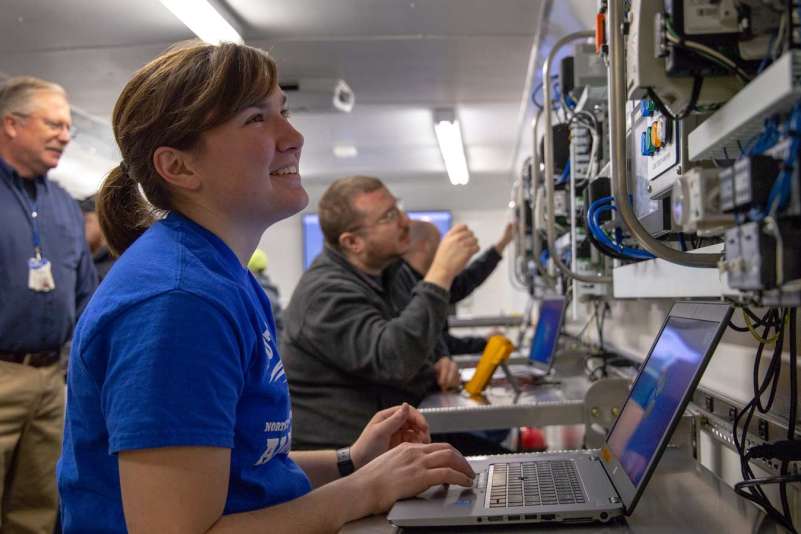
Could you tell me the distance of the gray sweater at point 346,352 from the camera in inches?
78.9

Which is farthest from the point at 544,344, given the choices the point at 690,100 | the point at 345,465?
the point at 690,100

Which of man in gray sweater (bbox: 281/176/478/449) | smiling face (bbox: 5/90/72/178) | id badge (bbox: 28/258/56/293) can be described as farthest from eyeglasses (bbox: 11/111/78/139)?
man in gray sweater (bbox: 281/176/478/449)

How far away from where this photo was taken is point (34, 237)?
2.63 m

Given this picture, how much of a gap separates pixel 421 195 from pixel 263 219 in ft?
26.9

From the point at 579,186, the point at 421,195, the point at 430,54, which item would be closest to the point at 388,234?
the point at 579,186

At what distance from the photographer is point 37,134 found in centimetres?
265

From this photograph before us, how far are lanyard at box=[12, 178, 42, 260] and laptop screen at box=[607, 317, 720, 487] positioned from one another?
2.12m

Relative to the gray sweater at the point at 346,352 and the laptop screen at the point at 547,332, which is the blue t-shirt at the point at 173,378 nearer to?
the gray sweater at the point at 346,352

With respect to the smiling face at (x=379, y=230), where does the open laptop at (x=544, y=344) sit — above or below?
below

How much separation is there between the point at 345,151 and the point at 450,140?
5.03 feet

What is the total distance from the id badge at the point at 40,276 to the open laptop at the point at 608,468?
187 cm

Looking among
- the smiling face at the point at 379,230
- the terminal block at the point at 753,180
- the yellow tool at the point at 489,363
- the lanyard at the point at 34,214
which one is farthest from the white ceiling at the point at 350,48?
the terminal block at the point at 753,180

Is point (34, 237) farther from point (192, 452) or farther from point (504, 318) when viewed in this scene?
point (504, 318)

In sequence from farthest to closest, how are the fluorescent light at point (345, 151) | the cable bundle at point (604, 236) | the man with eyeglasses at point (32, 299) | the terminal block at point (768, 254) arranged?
the fluorescent light at point (345, 151) < the man with eyeglasses at point (32, 299) < the cable bundle at point (604, 236) < the terminal block at point (768, 254)
